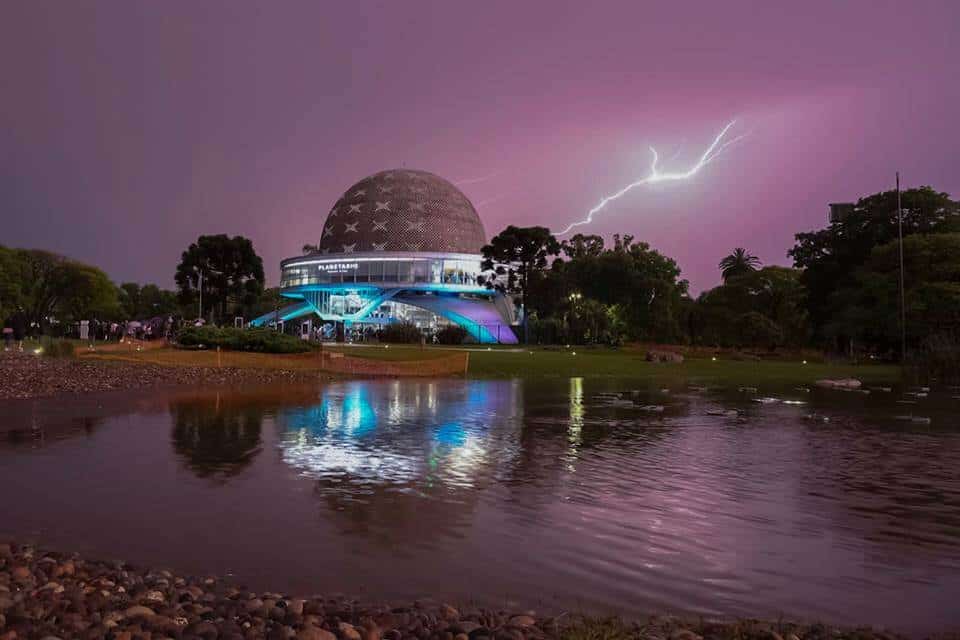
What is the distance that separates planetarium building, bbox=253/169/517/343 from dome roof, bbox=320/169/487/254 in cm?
13

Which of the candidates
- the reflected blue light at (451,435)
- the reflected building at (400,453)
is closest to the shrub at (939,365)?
the reflected building at (400,453)

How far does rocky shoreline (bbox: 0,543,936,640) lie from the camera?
4.37 metres

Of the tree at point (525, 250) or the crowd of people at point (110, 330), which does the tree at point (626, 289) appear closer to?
the tree at point (525, 250)

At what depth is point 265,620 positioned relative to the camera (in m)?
4.63

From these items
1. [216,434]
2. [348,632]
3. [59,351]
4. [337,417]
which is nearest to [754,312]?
[59,351]

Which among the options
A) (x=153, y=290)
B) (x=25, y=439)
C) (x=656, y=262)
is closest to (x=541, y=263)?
(x=656, y=262)

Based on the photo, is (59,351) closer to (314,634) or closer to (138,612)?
(138,612)

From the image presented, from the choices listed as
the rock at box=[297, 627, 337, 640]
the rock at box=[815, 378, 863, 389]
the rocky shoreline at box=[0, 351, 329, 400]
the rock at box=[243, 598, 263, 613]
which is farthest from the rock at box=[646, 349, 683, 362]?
the rock at box=[297, 627, 337, 640]

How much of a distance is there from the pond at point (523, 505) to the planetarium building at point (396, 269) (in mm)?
63742

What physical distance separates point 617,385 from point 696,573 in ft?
69.6

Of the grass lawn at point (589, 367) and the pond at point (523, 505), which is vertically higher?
the grass lawn at point (589, 367)

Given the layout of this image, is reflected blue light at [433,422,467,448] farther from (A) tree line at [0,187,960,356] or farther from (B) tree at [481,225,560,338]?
(B) tree at [481,225,560,338]

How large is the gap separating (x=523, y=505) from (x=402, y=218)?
308 feet

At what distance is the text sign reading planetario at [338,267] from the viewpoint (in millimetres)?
92688
